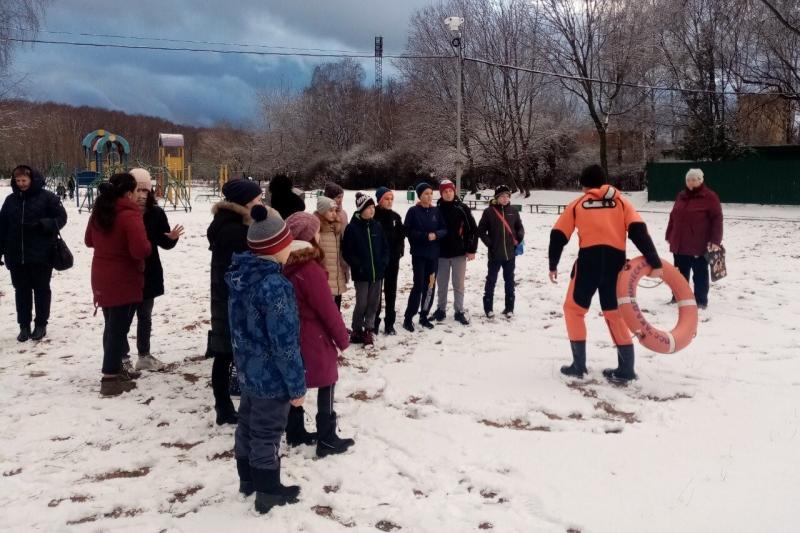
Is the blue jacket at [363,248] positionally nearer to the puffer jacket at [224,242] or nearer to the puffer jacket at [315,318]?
the puffer jacket at [224,242]

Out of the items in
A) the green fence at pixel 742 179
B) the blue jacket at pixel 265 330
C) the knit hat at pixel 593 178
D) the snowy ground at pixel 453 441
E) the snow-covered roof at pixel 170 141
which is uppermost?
the snow-covered roof at pixel 170 141

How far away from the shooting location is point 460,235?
23.7 feet

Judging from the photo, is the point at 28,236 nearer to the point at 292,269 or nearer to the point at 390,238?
the point at 390,238

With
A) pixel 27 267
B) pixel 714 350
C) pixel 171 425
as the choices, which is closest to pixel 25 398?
pixel 171 425

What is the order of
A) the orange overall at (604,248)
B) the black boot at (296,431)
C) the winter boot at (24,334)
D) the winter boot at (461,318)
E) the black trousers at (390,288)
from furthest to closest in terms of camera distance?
1. the winter boot at (461,318)
2. the black trousers at (390,288)
3. the winter boot at (24,334)
4. the orange overall at (604,248)
5. the black boot at (296,431)

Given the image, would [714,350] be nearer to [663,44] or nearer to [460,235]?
[460,235]

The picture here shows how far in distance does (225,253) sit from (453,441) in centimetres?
213

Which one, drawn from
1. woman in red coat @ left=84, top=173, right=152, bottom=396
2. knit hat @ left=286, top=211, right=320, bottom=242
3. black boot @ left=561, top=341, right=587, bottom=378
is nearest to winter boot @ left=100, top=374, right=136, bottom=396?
woman in red coat @ left=84, top=173, right=152, bottom=396

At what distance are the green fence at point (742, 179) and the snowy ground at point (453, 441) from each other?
73.4 feet

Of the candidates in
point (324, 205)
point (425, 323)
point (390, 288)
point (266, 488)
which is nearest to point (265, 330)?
point (266, 488)

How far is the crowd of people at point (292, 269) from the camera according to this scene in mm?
3145

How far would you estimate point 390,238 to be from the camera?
669 centimetres

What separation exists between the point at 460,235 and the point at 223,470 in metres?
4.40

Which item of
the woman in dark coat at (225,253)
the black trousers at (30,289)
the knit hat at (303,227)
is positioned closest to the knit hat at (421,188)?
the knit hat at (303,227)
